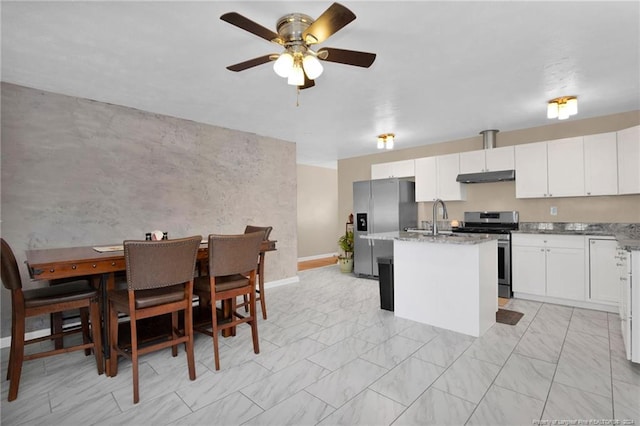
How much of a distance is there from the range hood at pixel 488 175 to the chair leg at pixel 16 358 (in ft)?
16.8

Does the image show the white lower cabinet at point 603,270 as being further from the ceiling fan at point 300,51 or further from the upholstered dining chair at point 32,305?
the upholstered dining chair at point 32,305

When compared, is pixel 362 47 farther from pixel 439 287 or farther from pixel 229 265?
pixel 439 287

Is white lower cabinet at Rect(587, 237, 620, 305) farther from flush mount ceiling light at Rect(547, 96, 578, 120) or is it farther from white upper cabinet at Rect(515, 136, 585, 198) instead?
flush mount ceiling light at Rect(547, 96, 578, 120)

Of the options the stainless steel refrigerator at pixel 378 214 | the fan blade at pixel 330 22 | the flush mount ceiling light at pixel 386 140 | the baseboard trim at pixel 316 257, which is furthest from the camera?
the baseboard trim at pixel 316 257

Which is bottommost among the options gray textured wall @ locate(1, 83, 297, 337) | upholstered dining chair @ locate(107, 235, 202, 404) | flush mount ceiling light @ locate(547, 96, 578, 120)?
upholstered dining chair @ locate(107, 235, 202, 404)

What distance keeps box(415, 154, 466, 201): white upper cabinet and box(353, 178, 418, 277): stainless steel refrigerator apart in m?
0.27

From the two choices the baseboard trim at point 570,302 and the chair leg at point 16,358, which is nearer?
the chair leg at point 16,358

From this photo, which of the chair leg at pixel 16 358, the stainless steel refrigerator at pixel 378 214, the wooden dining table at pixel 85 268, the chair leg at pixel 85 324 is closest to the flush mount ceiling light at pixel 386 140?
the stainless steel refrigerator at pixel 378 214

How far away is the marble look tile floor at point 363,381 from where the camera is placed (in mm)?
1860

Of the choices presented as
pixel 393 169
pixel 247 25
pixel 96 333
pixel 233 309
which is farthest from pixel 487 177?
pixel 96 333

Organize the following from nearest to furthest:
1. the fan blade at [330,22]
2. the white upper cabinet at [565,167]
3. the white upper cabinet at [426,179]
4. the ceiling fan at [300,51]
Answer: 1. the fan blade at [330,22]
2. the ceiling fan at [300,51]
3. the white upper cabinet at [565,167]
4. the white upper cabinet at [426,179]

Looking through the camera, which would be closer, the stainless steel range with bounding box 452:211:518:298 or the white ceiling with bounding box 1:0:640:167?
the white ceiling with bounding box 1:0:640:167

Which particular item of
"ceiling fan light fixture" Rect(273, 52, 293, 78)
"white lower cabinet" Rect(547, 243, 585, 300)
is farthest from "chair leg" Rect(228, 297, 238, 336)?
"white lower cabinet" Rect(547, 243, 585, 300)

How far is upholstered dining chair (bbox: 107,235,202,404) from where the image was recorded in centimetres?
205
